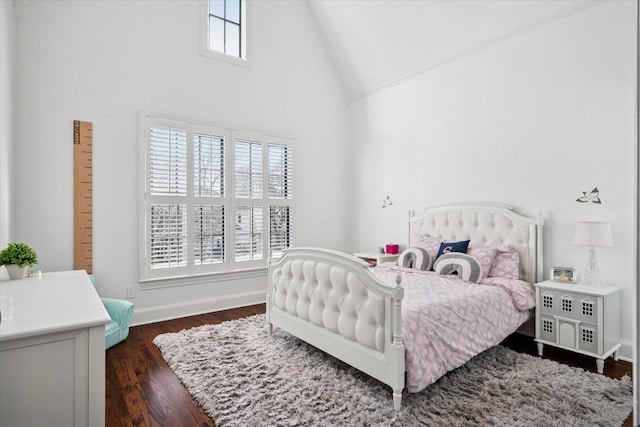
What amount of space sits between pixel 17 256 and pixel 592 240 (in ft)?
13.8

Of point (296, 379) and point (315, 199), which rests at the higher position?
point (315, 199)

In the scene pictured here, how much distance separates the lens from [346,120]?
18.3ft

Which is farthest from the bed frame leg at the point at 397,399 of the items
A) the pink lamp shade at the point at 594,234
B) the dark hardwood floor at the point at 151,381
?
the pink lamp shade at the point at 594,234

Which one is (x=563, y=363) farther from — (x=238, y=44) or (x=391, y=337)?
(x=238, y=44)

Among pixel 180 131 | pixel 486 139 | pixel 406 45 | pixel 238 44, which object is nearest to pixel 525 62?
pixel 486 139

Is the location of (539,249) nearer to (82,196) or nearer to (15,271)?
(15,271)

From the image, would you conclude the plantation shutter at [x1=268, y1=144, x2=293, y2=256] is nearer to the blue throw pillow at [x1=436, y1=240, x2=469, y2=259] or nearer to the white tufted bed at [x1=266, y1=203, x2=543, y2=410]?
the white tufted bed at [x1=266, y1=203, x2=543, y2=410]

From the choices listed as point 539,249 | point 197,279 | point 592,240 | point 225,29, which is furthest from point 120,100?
point 592,240

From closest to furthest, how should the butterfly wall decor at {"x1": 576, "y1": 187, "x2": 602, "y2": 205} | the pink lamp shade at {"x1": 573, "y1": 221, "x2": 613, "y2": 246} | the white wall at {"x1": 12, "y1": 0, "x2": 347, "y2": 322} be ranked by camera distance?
the pink lamp shade at {"x1": 573, "y1": 221, "x2": 613, "y2": 246} < the butterfly wall decor at {"x1": 576, "y1": 187, "x2": 602, "y2": 205} < the white wall at {"x1": 12, "y1": 0, "x2": 347, "y2": 322}

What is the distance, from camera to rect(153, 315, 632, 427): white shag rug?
6.44ft

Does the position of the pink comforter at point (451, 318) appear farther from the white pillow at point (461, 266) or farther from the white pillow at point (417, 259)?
the white pillow at point (417, 259)

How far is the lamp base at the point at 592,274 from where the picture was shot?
2.83 metres

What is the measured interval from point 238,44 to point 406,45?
2.18 metres

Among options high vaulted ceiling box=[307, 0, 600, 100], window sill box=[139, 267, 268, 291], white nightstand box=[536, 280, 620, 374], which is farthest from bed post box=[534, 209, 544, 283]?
window sill box=[139, 267, 268, 291]
